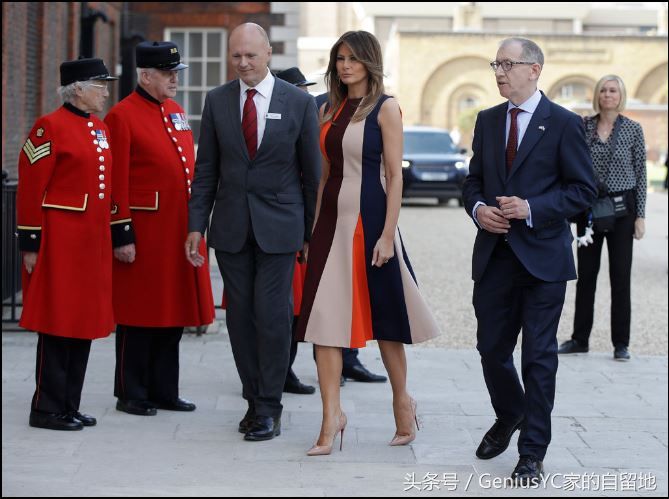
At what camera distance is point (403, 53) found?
7475 centimetres

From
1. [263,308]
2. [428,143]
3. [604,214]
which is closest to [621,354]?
[604,214]

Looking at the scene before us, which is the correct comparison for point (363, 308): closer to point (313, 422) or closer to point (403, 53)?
point (313, 422)

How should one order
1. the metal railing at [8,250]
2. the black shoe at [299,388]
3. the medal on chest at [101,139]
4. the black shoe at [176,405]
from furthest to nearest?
the metal railing at [8,250] < the black shoe at [299,388] < the black shoe at [176,405] < the medal on chest at [101,139]

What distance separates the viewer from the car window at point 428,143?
97.4 ft

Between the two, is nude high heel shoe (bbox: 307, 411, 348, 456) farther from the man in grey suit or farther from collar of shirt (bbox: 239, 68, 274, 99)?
collar of shirt (bbox: 239, 68, 274, 99)

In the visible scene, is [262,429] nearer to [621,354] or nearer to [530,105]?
[530,105]

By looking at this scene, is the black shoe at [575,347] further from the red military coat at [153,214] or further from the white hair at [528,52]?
the white hair at [528,52]

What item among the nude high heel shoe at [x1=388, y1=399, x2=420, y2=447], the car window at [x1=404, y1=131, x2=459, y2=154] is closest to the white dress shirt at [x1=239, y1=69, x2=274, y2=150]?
the nude high heel shoe at [x1=388, y1=399, x2=420, y2=447]

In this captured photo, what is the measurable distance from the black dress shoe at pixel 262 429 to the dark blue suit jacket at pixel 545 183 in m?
1.39

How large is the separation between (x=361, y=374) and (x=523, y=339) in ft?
8.06

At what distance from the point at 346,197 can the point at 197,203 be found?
88 cm

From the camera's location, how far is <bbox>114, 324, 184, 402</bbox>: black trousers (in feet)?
23.4

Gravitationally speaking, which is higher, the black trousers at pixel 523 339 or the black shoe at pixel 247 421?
the black trousers at pixel 523 339

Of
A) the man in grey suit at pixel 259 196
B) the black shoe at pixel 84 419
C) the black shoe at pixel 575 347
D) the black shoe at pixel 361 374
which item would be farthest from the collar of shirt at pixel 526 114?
the black shoe at pixel 575 347
